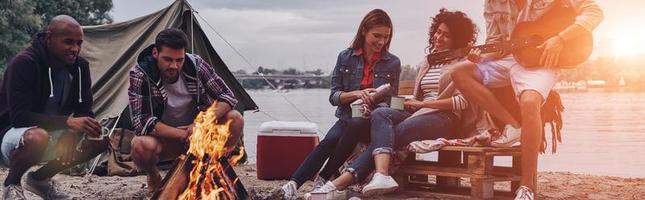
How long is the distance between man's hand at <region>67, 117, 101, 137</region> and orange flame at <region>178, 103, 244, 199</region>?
→ 29.6 inches

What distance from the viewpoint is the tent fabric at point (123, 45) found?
7473mm

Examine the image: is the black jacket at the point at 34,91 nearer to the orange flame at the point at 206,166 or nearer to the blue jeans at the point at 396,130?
the orange flame at the point at 206,166

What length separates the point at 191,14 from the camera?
7.77 metres

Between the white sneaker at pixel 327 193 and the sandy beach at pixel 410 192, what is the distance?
30 centimetres

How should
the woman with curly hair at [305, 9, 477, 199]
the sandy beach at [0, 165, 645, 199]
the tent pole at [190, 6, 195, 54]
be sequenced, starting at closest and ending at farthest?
the woman with curly hair at [305, 9, 477, 199]
the sandy beach at [0, 165, 645, 199]
the tent pole at [190, 6, 195, 54]

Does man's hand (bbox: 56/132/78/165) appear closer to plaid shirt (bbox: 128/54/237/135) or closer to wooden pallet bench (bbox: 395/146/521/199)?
plaid shirt (bbox: 128/54/237/135)

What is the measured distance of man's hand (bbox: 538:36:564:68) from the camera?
14.9ft

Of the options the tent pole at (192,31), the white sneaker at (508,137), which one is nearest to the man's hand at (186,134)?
the white sneaker at (508,137)

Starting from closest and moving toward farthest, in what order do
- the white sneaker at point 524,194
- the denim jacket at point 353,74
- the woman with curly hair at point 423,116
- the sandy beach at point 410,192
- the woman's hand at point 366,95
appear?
the white sneaker at point 524,194 → the woman with curly hair at point 423,116 → the woman's hand at point 366,95 → the denim jacket at point 353,74 → the sandy beach at point 410,192

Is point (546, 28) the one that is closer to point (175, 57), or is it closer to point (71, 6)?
point (175, 57)

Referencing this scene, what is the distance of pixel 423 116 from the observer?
5.10 metres

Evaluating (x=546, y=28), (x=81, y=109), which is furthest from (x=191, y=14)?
(x=546, y=28)

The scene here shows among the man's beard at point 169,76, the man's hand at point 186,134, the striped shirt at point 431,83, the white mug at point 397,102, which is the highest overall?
the man's beard at point 169,76

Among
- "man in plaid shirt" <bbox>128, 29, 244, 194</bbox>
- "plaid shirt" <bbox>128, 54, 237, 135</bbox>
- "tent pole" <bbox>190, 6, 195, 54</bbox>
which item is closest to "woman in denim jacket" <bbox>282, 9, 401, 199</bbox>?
"man in plaid shirt" <bbox>128, 29, 244, 194</bbox>
